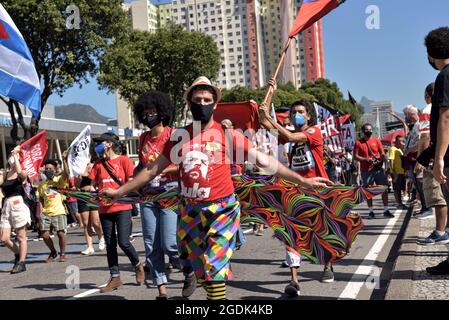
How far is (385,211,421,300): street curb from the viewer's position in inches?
190

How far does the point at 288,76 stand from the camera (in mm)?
126750

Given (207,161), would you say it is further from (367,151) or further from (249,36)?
(249,36)

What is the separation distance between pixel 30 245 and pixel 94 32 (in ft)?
41.5

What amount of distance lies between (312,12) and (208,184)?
2957 millimetres

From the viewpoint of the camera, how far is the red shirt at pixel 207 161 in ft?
→ 13.4

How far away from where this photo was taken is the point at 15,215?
28.1ft

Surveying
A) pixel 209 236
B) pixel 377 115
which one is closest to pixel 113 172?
pixel 209 236

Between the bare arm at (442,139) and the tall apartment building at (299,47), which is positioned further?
the tall apartment building at (299,47)

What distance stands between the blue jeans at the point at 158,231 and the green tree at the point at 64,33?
51.2 ft

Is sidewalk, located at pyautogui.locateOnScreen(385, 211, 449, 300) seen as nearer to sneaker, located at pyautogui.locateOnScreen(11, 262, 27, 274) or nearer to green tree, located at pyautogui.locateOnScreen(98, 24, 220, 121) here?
sneaker, located at pyautogui.locateOnScreen(11, 262, 27, 274)

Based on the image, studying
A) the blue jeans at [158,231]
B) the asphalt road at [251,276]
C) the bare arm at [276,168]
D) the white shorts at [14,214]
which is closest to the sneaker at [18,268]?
the asphalt road at [251,276]

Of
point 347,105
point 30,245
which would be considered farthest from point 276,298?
point 347,105

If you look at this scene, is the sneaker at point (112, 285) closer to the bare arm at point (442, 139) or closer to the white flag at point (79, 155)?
the white flag at point (79, 155)
